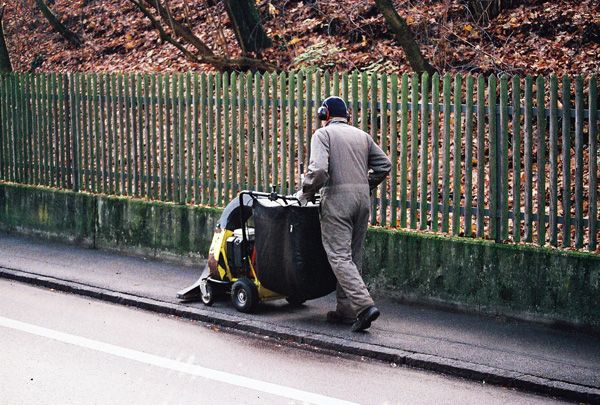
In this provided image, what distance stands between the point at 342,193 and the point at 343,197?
4 centimetres

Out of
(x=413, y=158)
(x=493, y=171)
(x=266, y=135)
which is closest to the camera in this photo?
(x=493, y=171)

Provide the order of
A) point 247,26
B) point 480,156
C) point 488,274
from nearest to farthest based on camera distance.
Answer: point 488,274, point 480,156, point 247,26

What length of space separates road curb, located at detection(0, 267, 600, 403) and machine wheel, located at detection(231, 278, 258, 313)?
196 mm

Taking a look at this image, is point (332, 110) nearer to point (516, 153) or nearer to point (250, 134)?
point (516, 153)

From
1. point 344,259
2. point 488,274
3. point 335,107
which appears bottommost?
point 488,274

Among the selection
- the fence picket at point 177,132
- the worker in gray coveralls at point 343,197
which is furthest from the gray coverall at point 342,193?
the fence picket at point 177,132

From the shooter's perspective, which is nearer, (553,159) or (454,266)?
(553,159)

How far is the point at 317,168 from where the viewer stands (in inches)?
343

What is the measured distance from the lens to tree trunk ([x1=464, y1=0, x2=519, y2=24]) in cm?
1664

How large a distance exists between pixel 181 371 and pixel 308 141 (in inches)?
168

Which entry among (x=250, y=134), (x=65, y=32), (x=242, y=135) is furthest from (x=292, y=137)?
(x=65, y=32)

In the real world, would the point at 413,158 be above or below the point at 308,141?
below

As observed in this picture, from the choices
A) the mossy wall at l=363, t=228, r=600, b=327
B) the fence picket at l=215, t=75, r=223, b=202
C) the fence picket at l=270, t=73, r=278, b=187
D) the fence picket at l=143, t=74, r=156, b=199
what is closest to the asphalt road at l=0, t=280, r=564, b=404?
the mossy wall at l=363, t=228, r=600, b=327

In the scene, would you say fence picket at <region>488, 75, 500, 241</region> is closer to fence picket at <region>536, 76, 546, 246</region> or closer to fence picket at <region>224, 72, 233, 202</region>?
fence picket at <region>536, 76, 546, 246</region>
